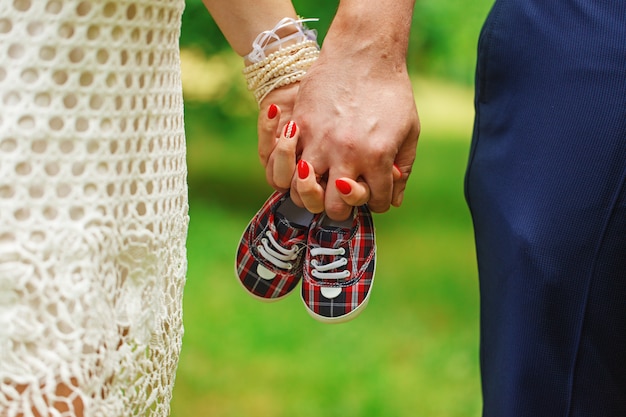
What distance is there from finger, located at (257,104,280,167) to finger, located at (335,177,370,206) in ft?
0.42

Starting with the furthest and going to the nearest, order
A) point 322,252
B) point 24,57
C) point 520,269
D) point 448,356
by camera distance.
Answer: point 448,356
point 520,269
point 322,252
point 24,57

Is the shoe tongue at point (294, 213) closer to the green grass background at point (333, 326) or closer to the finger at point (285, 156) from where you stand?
the finger at point (285, 156)

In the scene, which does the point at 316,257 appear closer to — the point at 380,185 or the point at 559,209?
the point at 380,185

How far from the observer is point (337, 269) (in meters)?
1.03

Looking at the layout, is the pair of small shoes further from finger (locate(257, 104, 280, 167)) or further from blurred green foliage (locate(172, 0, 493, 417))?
blurred green foliage (locate(172, 0, 493, 417))

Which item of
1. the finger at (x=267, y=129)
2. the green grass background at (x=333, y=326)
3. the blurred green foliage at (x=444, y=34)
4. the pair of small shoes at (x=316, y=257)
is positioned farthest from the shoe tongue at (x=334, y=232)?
the blurred green foliage at (x=444, y=34)

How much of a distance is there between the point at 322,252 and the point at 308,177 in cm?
11

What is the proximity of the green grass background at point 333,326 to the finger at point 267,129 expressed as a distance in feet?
4.47

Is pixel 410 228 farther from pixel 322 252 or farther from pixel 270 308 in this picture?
pixel 322 252

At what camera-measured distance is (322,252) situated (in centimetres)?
103

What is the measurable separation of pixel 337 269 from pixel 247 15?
1.07ft

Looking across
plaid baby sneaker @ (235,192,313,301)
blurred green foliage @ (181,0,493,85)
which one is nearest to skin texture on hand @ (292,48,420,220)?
plaid baby sneaker @ (235,192,313,301)

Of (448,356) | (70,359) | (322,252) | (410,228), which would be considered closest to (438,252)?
(410,228)

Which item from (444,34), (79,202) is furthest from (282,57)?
(444,34)
